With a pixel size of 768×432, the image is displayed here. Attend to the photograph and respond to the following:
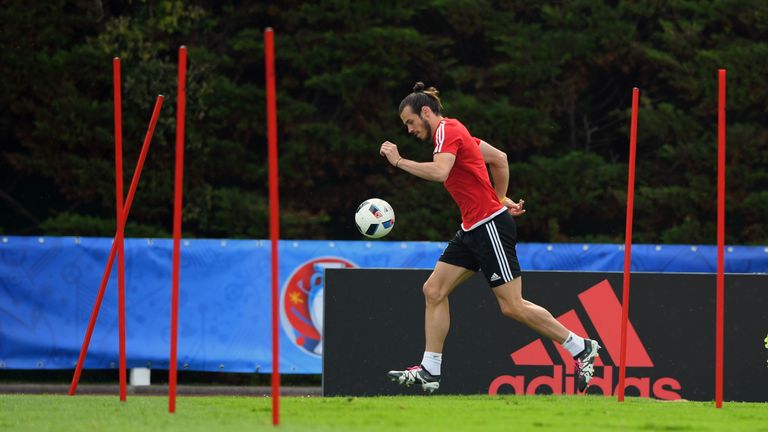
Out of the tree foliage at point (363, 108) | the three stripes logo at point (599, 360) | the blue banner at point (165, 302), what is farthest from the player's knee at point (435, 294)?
the tree foliage at point (363, 108)

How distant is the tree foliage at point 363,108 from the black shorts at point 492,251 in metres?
9.49

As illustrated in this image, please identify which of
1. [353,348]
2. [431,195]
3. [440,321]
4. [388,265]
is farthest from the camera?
[431,195]

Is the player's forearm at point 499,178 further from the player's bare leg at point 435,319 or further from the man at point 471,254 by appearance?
the player's bare leg at point 435,319

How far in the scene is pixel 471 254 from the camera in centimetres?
992

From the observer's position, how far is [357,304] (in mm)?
12555

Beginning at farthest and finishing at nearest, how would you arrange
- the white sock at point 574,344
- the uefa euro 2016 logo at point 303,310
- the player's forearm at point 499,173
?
the uefa euro 2016 logo at point 303,310
the player's forearm at point 499,173
the white sock at point 574,344

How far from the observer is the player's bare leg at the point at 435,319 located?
995 centimetres

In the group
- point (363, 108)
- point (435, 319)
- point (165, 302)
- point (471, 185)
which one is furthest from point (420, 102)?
point (363, 108)

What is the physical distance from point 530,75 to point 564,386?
28.7ft

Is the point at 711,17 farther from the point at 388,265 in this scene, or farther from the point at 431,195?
the point at 388,265

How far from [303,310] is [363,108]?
5.18 meters

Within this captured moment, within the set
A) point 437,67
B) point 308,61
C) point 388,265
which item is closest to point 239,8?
point 308,61

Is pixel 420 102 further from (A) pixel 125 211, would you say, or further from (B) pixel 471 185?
(A) pixel 125 211

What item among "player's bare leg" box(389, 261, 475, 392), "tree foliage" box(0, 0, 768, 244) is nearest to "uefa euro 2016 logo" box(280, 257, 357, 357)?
"tree foliage" box(0, 0, 768, 244)
